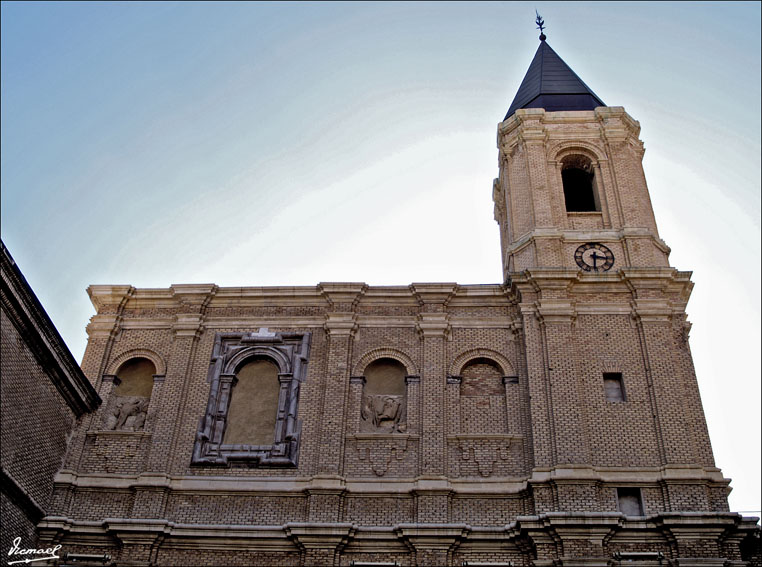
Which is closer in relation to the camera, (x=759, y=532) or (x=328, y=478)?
(x=759, y=532)

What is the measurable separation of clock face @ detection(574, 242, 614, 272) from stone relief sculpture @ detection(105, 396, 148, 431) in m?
12.1

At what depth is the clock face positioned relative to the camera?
22.5 metres

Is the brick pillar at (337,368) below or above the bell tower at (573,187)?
below

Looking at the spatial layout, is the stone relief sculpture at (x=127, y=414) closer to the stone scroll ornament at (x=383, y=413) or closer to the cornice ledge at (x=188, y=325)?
the cornice ledge at (x=188, y=325)

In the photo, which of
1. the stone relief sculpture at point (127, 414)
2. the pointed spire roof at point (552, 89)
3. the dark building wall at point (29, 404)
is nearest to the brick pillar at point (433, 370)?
the stone relief sculpture at point (127, 414)

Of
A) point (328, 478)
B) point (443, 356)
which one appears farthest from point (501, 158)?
point (328, 478)

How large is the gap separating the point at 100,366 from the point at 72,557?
515 cm

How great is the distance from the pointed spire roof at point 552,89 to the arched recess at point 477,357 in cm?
957

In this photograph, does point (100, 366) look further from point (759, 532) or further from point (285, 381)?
point (759, 532)

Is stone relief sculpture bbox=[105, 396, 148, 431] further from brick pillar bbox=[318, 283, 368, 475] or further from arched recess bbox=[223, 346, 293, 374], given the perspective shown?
brick pillar bbox=[318, 283, 368, 475]

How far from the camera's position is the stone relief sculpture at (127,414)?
2067 centimetres

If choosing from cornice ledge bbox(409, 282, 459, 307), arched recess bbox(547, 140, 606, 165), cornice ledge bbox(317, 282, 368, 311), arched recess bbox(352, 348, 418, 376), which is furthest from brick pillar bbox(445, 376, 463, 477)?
arched recess bbox(547, 140, 606, 165)

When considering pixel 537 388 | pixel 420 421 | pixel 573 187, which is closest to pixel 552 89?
pixel 573 187

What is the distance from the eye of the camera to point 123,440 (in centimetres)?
2027
